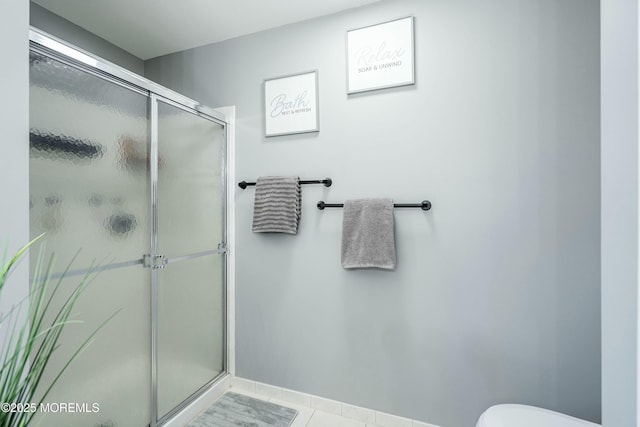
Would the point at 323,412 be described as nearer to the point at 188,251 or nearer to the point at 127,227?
the point at 188,251

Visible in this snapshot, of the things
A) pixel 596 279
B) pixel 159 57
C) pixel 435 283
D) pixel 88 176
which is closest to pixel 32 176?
pixel 88 176

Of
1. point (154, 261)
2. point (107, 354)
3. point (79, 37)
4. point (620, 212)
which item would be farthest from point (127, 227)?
point (620, 212)

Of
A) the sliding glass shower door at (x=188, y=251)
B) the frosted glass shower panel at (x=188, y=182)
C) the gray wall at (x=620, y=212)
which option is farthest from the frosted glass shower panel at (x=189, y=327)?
the gray wall at (x=620, y=212)

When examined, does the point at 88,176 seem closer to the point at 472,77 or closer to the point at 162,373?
the point at 162,373

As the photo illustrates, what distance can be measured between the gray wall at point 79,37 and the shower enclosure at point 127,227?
855mm

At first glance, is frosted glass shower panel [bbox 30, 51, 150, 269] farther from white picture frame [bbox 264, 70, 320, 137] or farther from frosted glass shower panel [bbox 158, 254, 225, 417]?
white picture frame [bbox 264, 70, 320, 137]

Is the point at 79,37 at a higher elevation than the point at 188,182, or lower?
higher

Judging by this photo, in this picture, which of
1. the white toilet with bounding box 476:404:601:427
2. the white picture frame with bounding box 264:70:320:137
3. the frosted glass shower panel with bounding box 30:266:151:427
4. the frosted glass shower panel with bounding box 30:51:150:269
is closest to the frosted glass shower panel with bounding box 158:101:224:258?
the frosted glass shower panel with bounding box 30:51:150:269

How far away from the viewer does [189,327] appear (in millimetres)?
1751

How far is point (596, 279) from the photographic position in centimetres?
132

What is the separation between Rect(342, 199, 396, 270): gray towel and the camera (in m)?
1.57

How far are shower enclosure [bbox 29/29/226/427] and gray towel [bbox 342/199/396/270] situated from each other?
868mm

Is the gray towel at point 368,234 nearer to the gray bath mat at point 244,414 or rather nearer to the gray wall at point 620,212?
the gray wall at point 620,212

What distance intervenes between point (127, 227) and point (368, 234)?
1.16 m
